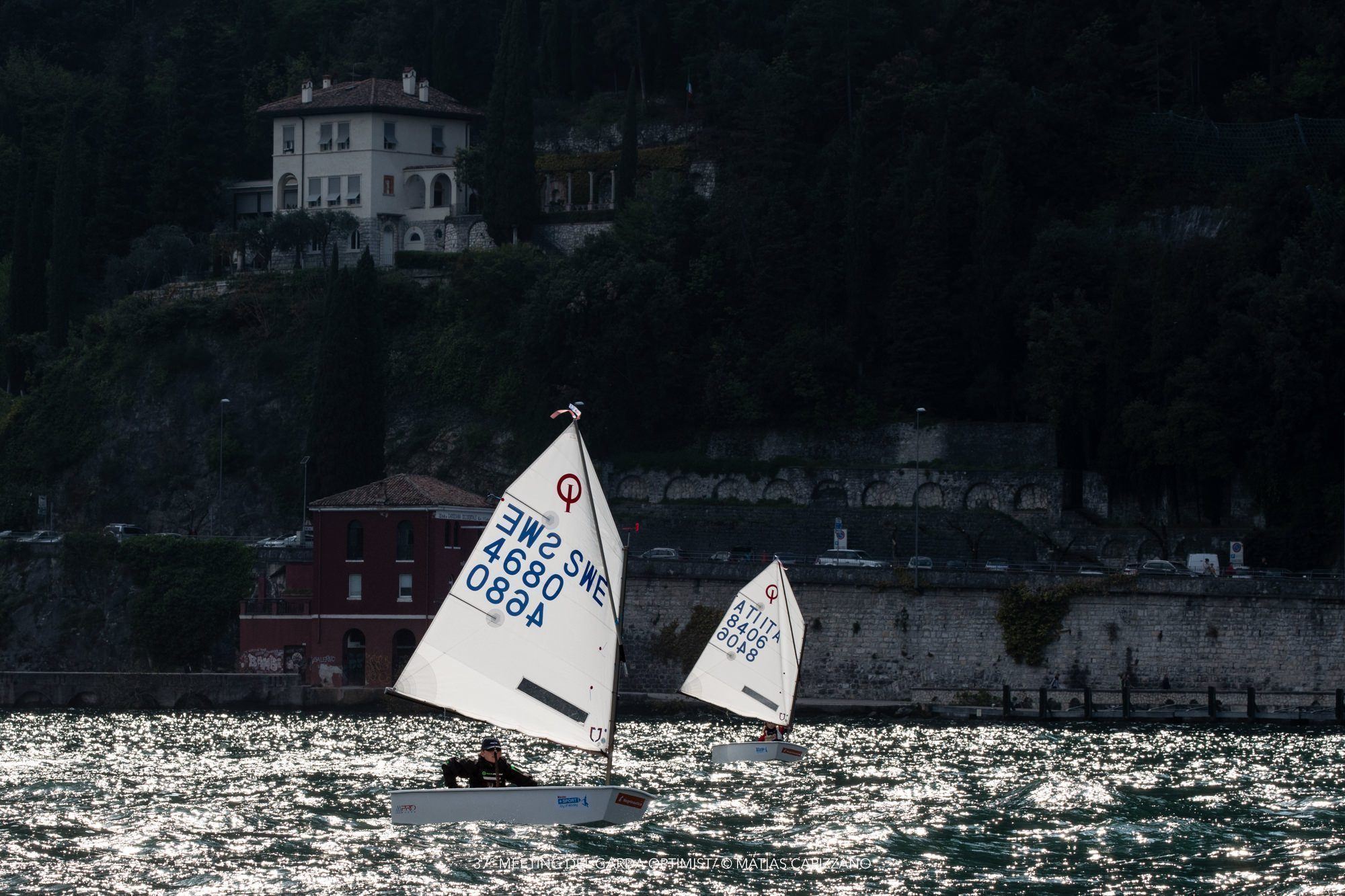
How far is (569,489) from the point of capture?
39.3 metres

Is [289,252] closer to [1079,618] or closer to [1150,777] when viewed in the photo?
[1079,618]

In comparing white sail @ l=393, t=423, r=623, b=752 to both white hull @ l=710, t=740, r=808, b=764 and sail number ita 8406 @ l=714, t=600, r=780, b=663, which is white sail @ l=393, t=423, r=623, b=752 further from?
sail number ita 8406 @ l=714, t=600, r=780, b=663

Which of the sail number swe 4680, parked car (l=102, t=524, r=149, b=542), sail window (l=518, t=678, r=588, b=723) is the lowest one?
sail window (l=518, t=678, r=588, b=723)

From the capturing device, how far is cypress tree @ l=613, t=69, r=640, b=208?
358 feet

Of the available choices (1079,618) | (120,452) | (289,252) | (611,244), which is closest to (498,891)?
(1079,618)

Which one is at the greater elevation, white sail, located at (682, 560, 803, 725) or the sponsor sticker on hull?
white sail, located at (682, 560, 803, 725)

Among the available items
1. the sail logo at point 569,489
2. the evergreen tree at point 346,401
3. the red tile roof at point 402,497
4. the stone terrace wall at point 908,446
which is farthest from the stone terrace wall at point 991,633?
the sail logo at point 569,489

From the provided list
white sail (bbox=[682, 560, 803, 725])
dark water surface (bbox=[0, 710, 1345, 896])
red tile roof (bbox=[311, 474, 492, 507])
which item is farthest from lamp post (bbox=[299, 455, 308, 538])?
white sail (bbox=[682, 560, 803, 725])

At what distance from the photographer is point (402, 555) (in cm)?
8412

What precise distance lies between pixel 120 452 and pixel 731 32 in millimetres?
35507

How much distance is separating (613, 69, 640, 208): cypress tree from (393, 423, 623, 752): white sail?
69.1 metres

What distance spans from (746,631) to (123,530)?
141 feet

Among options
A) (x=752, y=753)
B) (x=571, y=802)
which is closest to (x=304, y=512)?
(x=752, y=753)

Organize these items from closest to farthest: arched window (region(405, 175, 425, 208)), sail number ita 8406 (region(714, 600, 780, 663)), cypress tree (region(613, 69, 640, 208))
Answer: sail number ita 8406 (region(714, 600, 780, 663)), cypress tree (region(613, 69, 640, 208)), arched window (region(405, 175, 425, 208))
